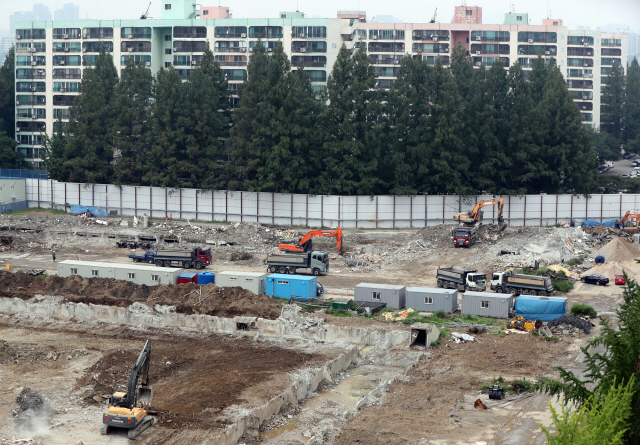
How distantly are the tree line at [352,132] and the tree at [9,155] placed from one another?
867 inches

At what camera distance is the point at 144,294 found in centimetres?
6806

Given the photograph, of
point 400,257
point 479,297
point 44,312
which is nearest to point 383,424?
point 479,297

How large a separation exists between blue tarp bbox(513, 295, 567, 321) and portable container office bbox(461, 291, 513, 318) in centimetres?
86

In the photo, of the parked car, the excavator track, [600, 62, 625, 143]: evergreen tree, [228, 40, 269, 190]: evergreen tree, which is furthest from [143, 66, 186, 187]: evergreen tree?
[600, 62, 625, 143]: evergreen tree

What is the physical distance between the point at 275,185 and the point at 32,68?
63647mm

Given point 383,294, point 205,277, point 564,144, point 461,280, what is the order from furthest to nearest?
point 564,144
point 205,277
point 461,280
point 383,294

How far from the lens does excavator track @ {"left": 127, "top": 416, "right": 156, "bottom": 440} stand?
1569 inches

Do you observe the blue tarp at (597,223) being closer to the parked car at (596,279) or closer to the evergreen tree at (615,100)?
the parked car at (596,279)

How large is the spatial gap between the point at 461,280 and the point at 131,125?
61.4m

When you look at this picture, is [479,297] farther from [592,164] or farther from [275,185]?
[592,164]

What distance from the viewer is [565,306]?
61.8 metres

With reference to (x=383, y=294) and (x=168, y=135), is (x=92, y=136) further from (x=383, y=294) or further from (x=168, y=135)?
(x=383, y=294)

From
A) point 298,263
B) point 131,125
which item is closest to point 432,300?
point 298,263

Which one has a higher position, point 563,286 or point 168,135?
point 168,135
